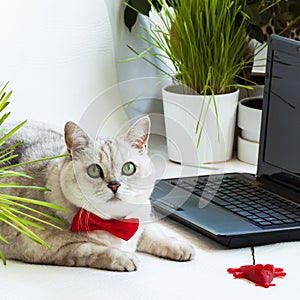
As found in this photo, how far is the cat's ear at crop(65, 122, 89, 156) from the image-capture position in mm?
1068

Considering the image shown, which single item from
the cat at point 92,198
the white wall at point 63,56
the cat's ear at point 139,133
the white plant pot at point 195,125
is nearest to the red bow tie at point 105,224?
the cat at point 92,198

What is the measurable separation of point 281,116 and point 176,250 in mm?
409

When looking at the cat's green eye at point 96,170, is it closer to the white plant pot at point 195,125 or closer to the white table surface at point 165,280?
the white table surface at point 165,280

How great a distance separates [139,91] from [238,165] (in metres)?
0.31

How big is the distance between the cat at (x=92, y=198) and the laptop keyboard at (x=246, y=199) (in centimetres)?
16

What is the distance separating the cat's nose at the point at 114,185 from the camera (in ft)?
3.48

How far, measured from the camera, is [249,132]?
1.62 m

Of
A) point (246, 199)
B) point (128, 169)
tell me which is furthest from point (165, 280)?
point (246, 199)

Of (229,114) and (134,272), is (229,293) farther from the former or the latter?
(229,114)

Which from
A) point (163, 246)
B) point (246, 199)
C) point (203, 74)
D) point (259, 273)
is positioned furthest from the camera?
point (203, 74)

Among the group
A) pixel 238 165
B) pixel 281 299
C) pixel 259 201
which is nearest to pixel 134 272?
pixel 281 299

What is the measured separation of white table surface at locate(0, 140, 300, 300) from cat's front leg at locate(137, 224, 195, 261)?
0.01 meters

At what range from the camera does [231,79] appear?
159 cm

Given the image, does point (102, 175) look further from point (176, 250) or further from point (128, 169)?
point (176, 250)
